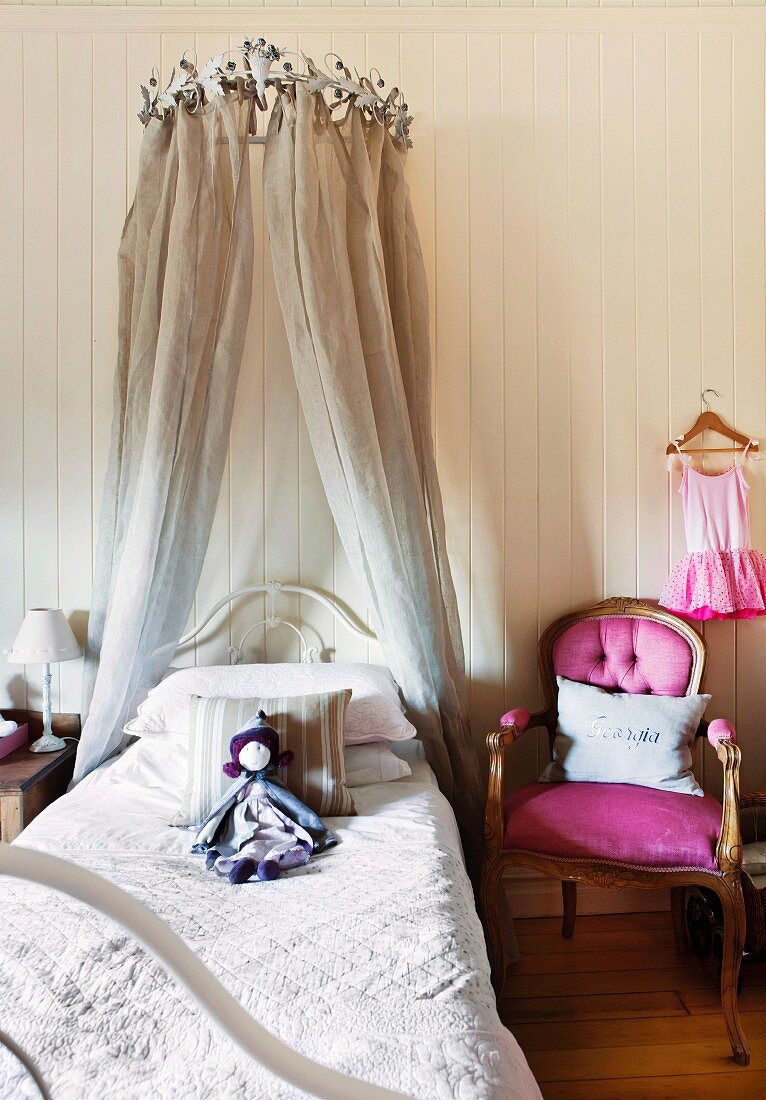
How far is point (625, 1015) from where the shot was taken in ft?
6.68

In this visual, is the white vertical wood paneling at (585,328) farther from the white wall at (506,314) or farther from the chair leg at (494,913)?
the chair leg at (494,913)

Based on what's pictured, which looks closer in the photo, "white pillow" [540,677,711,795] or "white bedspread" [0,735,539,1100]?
"white bedspread" [0,735,539,1100]

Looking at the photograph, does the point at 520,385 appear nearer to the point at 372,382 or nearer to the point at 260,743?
the point at 372,382

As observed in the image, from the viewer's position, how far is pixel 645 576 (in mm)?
2689

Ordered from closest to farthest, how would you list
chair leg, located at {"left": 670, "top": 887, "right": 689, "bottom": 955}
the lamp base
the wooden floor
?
the wooden floor < chair leg, located at {"left": 670, "top": 887, "right": 689, "bottom": 955} < the lamp base

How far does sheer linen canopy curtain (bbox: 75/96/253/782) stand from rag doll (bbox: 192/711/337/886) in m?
0.55

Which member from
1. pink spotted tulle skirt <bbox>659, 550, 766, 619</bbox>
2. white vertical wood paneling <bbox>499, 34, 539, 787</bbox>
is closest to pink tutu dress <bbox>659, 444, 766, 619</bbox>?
pink spotted tulle skirt <bbox>659, 550, 766, 619</bbox>

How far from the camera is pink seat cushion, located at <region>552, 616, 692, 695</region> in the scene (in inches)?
95.3

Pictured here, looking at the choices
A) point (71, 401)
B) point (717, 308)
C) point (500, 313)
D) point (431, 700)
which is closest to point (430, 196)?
point (500, 313)

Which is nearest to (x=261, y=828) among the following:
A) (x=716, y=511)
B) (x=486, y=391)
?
(x=486, y=391)

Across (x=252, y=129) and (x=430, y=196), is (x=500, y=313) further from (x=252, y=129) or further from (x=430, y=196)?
(x=252, y=129)

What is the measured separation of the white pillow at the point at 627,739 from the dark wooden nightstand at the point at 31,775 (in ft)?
5.32

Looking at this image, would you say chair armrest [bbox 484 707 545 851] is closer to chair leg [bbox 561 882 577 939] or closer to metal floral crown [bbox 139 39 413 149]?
chair leg [bbox 561 882 577 939]

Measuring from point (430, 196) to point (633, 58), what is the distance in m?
0.91
